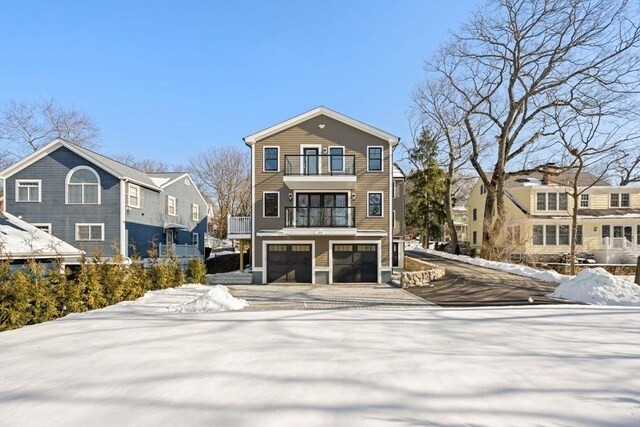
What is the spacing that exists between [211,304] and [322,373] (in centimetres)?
632

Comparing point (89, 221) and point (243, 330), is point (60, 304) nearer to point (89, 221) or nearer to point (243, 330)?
point (243, 330)

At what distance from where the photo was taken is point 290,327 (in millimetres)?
6414

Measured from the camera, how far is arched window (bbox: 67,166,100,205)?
18.8 m

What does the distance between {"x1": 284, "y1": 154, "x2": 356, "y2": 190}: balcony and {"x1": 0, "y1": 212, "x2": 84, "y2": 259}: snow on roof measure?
389 inches

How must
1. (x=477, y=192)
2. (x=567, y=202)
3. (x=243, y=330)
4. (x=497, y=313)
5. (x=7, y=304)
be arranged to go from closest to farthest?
1. (x=243, y=330)
2. (x=7, y=304)
3. (x=497, y=313)
4. (x=567, y=202)
5. (x=477, y=192)

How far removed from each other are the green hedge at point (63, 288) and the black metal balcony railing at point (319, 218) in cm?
736

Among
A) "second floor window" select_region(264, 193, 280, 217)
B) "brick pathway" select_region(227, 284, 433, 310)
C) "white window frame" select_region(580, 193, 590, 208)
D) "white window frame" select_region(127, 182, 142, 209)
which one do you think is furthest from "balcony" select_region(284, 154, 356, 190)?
"white window frame" select_region(580, 193, 590, 208)

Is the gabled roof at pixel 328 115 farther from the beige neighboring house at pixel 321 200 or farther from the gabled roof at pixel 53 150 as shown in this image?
the gabled roof at pixel 53 150

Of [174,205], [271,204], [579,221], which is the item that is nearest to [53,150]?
[174,205]

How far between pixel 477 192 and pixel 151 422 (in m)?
34.5

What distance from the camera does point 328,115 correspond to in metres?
18.1

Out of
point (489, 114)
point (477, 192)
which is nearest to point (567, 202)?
point (477, 192)

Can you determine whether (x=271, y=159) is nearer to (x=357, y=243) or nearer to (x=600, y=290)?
(x=357, y=243)

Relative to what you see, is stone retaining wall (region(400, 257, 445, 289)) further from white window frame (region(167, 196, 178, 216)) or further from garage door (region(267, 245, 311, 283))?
white window frame (region(167, 196, 178, 216))
